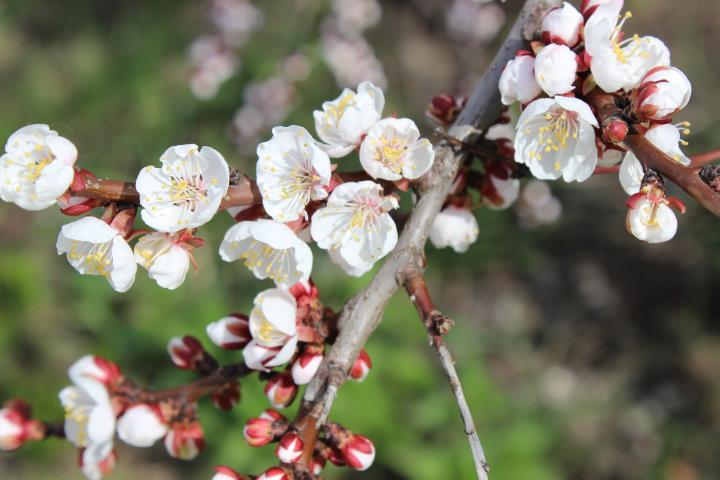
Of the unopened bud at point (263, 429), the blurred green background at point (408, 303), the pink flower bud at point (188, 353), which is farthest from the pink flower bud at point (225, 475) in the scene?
the blurred green background at point (408, 303)

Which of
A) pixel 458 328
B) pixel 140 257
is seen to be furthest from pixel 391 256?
pixel 458 328

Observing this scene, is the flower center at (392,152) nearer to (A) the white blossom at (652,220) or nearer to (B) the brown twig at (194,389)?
(A) the white blossom at (652,220)

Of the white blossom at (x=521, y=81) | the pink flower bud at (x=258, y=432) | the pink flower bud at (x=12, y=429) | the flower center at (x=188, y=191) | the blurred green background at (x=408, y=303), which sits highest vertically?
the white blossom at (x=521, y=81)

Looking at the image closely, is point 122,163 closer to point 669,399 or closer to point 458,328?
point 458,328

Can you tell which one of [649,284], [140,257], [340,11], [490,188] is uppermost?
[490,188]

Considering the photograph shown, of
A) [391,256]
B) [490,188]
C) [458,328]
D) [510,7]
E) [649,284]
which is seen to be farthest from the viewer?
[510,7]

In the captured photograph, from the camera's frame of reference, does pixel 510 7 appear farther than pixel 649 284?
Yes

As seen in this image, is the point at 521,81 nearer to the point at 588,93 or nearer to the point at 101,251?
the point at 588,93
